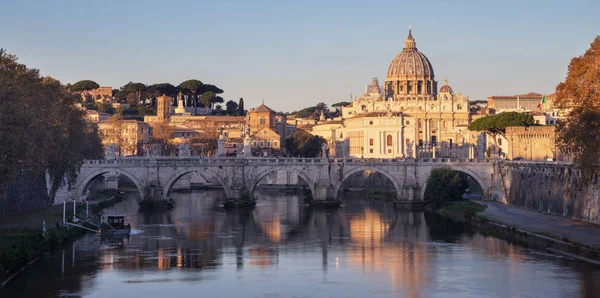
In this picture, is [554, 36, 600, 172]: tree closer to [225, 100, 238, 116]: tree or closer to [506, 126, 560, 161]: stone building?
[506, 126, 560, 161]: stone building

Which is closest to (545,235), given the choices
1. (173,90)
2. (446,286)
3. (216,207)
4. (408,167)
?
(446,286)

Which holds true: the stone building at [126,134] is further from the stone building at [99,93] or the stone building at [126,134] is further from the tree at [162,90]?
the stone building at [99,93]

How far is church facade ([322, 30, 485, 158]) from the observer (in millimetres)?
109750

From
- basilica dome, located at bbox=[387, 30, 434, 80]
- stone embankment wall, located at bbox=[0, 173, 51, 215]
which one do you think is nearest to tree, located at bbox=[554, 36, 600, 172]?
stone embankment wall, located at bbox=[0, 173, 51, 215]

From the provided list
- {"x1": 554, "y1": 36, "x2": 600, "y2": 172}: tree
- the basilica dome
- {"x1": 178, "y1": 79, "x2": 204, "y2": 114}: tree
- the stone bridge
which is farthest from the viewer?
{"x1": 178, "y1": 79, "x2": 204, "y2": 114}: tree

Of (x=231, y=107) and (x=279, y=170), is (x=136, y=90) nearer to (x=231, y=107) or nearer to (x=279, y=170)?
(x=231, y=107)

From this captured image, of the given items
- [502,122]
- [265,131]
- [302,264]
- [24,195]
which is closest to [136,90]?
[265,131]

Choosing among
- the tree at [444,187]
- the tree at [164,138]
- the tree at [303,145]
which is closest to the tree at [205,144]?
the tree at [164,138]

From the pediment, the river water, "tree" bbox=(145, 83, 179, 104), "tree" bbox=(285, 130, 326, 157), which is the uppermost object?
"tree" bbox=(145, 83, 179, 104)

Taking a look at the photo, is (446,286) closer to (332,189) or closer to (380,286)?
(380,286)

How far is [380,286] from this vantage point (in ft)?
109

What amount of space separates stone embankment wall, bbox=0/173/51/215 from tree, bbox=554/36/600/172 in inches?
997

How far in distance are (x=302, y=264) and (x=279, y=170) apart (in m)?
28.9

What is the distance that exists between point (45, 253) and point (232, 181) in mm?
27996
